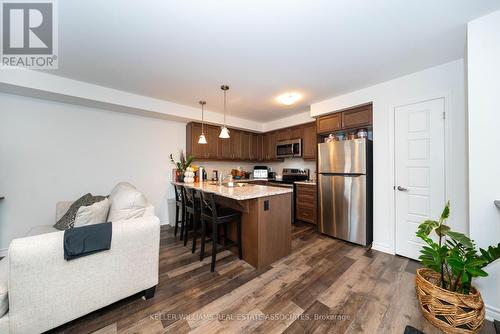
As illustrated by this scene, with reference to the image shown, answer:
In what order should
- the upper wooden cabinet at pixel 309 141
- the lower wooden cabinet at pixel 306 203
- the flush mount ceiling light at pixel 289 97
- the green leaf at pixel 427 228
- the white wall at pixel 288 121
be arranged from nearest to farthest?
the green leaf at pixel 427 228, the flush mount ceiling light at pixel 289 97, the lower wooden cabinet at pixel 306 203, the upper wooden cabinet at pixel 309 141, the white wall at pixel 288 121

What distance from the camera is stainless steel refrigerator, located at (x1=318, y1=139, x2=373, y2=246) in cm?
293

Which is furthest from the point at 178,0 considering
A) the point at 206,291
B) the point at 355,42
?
the point at 206,291

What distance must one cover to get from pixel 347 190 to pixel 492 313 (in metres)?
1.80

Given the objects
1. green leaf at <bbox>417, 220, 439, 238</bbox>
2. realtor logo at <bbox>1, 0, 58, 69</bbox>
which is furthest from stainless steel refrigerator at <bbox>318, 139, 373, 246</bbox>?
realtor logo at <bbox>1, 0, 58, 69</bbox>

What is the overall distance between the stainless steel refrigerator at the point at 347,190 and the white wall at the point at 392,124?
13 centimetres

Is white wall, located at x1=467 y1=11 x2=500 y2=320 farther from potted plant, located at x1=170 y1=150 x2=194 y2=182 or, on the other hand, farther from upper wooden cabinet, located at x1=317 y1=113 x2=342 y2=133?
potted plant, located at x1=170 y1=150 x2=194 y2=182

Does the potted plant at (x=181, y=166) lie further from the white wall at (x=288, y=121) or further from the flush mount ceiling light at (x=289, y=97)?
the white wall at (x=288, y=121)

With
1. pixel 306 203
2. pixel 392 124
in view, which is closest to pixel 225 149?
pixel 306 203

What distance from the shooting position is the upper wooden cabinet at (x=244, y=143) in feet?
13.6

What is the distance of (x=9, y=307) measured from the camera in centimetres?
124

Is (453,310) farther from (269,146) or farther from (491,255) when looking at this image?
(269,146)

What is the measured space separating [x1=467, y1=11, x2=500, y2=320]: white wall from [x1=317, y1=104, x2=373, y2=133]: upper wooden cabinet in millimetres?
1345

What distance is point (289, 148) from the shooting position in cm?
458

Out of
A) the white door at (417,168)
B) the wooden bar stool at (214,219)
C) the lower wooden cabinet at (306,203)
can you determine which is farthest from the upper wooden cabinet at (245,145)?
the white door at (417,168)
